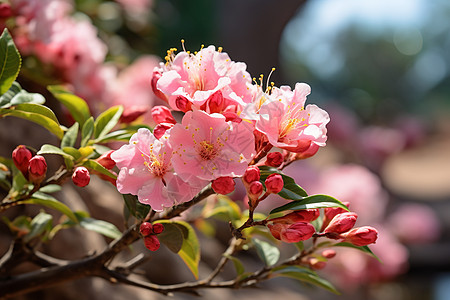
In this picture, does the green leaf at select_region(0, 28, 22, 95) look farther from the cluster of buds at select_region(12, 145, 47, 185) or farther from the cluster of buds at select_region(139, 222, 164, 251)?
the cluster of buds at select_region(139, 222, 164, 251)

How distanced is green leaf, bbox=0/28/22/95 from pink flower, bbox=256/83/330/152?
220 mm

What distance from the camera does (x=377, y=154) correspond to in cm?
243

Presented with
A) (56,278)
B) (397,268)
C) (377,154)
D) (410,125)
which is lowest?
(56,278)

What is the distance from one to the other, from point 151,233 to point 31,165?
11 centimetres

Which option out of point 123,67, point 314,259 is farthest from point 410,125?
point 314,259

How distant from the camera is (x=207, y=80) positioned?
1.23ft

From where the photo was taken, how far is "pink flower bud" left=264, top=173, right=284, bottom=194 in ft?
1.14

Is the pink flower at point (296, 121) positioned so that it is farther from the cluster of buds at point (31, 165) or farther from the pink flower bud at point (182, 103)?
the cluster of buds at point (31, 165)

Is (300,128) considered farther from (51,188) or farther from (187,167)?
(51,188)

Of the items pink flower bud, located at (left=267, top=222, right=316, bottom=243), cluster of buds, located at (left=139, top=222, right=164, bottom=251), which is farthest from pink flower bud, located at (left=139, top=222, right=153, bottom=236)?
pink flower bud, located at (left=267, top=222, right=316, bottom=243)

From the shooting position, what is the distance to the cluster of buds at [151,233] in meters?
0.37

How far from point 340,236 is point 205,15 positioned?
2.62 meters

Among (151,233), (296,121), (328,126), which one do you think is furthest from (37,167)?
(328,126)

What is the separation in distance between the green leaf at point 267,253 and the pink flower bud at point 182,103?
0.66 ft
